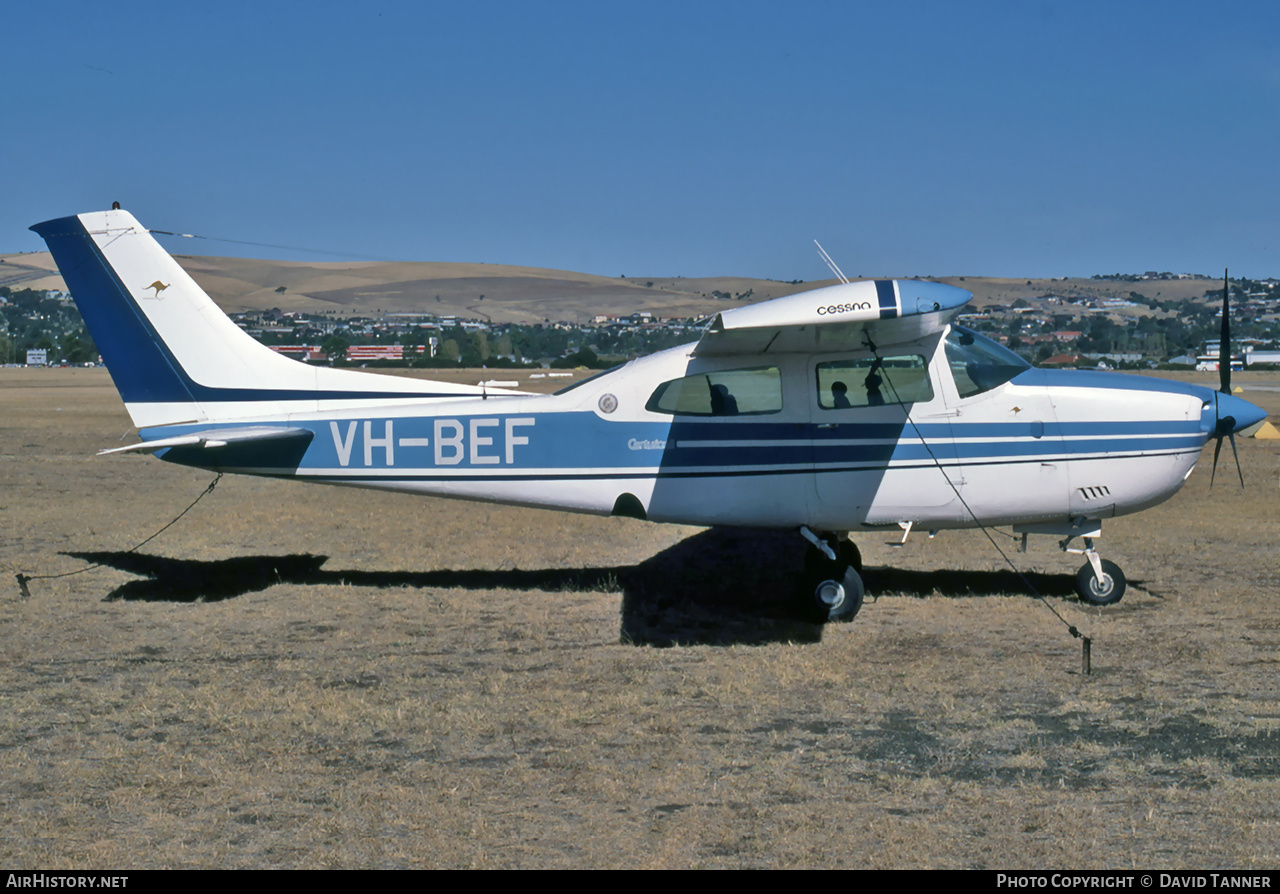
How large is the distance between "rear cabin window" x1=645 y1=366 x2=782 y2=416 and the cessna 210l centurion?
0.01m

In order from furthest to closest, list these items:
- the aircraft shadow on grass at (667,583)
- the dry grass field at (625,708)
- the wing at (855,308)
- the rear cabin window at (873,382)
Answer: the aircraft shadow on grass at (667,583) → the rear cabin window at (873,382) → the wing at (855,308) → the dry grass field at (625,708)

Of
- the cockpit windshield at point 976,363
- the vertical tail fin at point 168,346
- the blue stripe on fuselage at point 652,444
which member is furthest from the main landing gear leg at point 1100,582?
the vertical tail fin at point 168,346

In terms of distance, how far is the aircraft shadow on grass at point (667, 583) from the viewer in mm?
9359

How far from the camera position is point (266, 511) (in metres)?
15.6

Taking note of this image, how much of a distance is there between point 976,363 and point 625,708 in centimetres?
432

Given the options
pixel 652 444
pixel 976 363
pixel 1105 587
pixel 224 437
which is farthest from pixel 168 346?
pixel 1105 587

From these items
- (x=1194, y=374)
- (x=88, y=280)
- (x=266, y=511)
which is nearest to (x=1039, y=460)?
(x=88, y=280)

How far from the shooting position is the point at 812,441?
9109mm

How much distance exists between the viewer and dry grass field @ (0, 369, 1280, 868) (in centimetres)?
501

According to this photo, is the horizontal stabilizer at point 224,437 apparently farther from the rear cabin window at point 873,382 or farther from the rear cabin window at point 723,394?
the rear cabin window at point 873,382

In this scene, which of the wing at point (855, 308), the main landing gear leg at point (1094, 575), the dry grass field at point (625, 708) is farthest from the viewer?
the main landing gear leg at point (1094, 575)

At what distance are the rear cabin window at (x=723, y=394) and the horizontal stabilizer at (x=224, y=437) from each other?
330 centimetres

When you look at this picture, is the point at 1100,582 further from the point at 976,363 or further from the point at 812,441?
the point at 812,441

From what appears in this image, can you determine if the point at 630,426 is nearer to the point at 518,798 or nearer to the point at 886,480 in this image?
the point at 886,480
